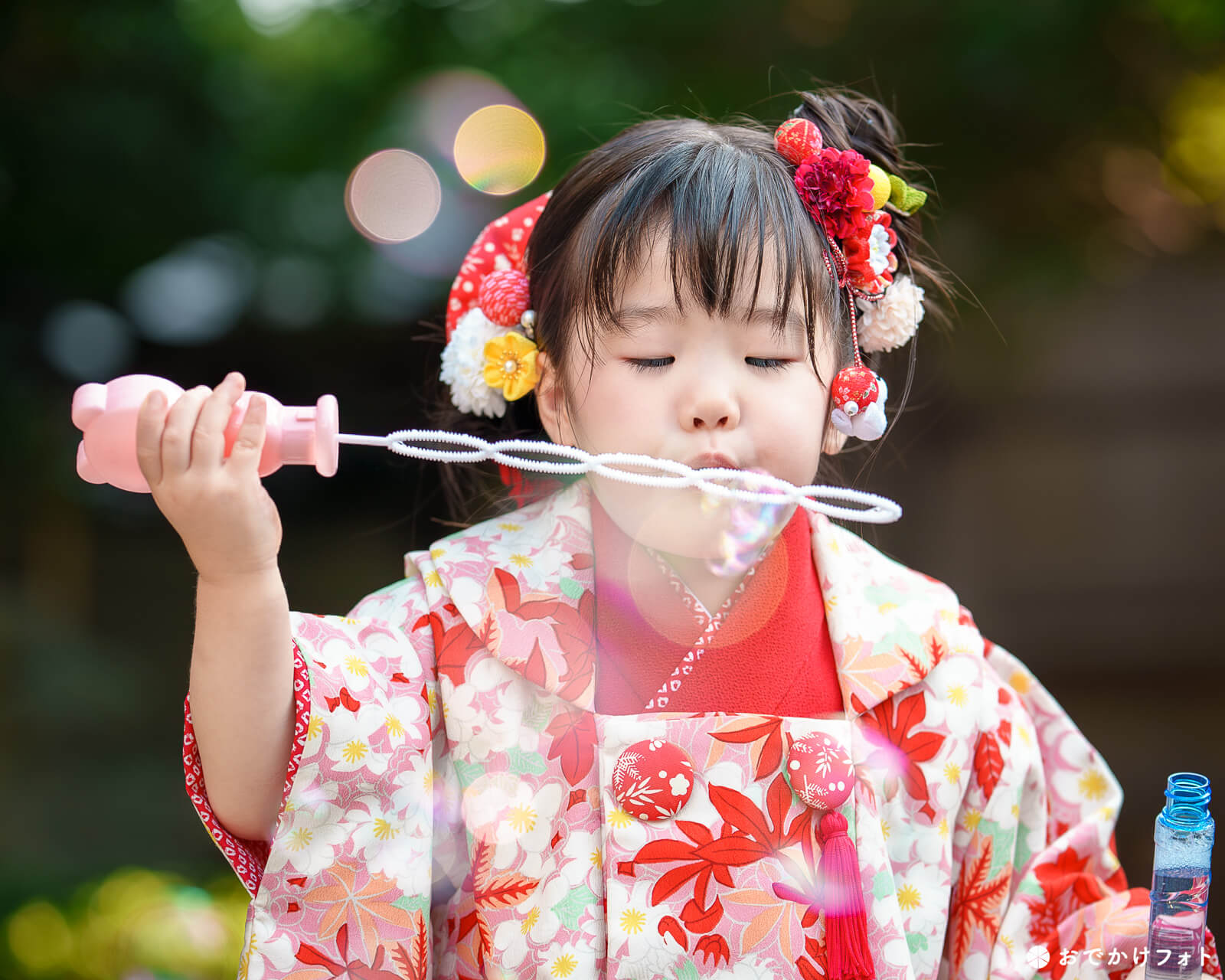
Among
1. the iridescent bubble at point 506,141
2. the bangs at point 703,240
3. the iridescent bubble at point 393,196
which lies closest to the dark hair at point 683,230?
the bangs at point 703,240

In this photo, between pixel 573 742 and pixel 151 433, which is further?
pixel 573 742

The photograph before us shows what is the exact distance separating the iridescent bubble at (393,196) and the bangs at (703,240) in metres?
0.97

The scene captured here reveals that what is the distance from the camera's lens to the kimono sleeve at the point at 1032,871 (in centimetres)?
117

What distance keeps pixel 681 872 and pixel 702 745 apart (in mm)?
116

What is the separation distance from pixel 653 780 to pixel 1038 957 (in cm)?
48

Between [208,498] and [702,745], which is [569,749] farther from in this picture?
[208,498]

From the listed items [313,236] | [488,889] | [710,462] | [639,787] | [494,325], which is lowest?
[488,889]

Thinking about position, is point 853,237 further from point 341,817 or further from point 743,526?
point 341,817

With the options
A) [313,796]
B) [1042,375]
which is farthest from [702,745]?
[1042,375]

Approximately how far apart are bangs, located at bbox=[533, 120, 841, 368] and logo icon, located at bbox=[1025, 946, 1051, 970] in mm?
657

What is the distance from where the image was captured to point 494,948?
42.1 inches

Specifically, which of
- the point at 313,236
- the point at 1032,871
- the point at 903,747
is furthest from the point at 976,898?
the point at 313,236

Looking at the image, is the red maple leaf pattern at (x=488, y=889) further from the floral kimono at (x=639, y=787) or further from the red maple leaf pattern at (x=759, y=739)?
the red maple leaf pattern at (x=759, y=739)

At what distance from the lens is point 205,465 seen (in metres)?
0.88
